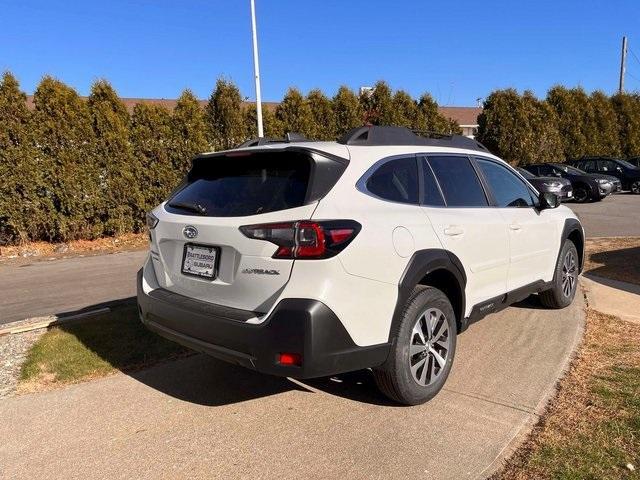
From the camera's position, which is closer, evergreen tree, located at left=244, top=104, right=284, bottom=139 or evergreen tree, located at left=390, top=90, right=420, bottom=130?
evergreen tree, located at left=244, top=104, right=284, bottom=139

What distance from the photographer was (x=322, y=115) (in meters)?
17.2

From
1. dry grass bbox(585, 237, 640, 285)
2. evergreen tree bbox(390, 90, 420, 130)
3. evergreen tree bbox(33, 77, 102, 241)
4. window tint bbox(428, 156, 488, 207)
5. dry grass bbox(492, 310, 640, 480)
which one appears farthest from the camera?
evergreen tree bbox(390, 90, 420, 130)

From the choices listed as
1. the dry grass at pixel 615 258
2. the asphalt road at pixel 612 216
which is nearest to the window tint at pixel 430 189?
the dry grass at pixel 615 258

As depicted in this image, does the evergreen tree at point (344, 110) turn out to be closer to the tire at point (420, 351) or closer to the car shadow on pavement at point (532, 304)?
the car shadow on pavement at point (532, 304)

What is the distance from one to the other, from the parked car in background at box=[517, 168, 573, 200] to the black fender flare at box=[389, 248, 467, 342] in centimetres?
1595

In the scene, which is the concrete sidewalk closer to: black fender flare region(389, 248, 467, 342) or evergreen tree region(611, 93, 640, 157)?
black fender flare region(389, 248, 467, 342)

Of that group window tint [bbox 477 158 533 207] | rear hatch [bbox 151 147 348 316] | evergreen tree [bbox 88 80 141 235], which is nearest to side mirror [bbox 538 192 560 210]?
window tint [bbox 477 158 533 207]

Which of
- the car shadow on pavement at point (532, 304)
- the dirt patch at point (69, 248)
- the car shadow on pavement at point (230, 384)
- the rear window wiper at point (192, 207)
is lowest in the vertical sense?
the dirt patch at point (69, 248)

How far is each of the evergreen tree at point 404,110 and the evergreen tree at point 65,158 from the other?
1145 centimetres

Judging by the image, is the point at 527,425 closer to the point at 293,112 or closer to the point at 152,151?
the point at 152,151

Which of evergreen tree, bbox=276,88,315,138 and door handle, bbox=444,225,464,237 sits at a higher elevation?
evergreen tree, bbox=276,88,315,138

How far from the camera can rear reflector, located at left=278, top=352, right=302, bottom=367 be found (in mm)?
2912

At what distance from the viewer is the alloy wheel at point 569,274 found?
571 centimetres

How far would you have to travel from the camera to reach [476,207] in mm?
4270
